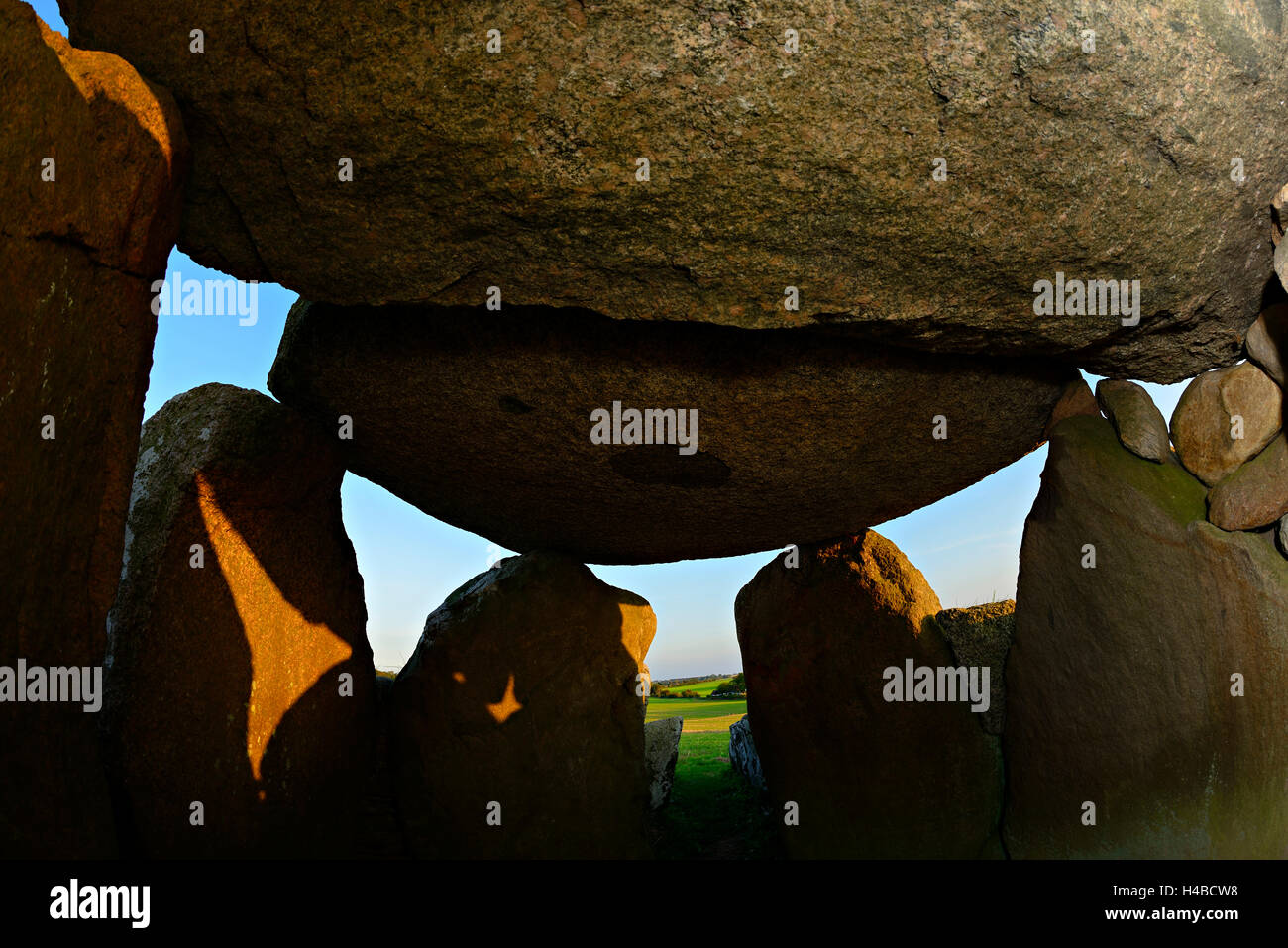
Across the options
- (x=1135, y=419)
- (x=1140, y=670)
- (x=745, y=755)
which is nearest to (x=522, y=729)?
(x=745, y=755)

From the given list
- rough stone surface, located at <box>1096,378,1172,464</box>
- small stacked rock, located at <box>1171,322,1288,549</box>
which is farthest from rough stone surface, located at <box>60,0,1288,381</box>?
rough stone surface, located at <box>1096,378,1172,464</box>

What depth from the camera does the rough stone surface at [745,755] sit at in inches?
305

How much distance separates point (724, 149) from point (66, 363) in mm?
2239

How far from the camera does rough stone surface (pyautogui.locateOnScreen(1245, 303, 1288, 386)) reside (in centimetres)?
412

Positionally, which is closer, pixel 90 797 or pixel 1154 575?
pixel 90 797

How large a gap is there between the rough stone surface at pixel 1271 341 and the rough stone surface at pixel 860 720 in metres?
2.65

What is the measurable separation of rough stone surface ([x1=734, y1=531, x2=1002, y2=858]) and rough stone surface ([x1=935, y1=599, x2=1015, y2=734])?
8 cm

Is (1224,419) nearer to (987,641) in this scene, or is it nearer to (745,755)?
(987,641)

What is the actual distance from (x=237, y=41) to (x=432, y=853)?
479cm

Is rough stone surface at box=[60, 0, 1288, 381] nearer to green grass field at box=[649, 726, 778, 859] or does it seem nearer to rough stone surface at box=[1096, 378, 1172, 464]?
rough stone surface at box=[1096, 378, 1172, 464]

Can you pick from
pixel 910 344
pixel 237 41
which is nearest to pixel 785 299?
pixel 910 344

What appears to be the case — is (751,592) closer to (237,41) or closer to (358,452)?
(358,452)

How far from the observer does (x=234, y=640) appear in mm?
4605

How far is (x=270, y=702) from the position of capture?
15.8 ft
